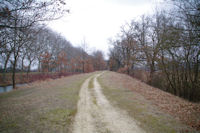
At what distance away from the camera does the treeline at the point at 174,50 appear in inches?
305

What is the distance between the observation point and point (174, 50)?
582 inches

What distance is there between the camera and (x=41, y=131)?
16.0 feet

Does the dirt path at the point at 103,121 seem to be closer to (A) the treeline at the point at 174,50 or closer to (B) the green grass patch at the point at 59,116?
(B) the green grass patch at the point at 59,116

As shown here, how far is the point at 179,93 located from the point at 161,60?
17.6ft

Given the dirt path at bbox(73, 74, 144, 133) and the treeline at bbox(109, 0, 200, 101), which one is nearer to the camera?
the dirt path at bbox(73, 74, 144, 133)

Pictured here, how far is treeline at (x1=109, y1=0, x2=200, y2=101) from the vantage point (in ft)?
25.4

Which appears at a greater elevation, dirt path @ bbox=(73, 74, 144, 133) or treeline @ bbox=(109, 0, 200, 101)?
treeline @ bbox=(109, 0, 200, 101)

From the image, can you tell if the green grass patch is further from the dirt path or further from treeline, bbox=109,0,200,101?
treeline, bbox=109,0,200,101

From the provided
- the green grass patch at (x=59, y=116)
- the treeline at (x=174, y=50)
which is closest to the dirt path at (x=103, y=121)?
the green grass patch at (x=59, y=116)

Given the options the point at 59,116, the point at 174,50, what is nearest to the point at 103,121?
the point at 59,116

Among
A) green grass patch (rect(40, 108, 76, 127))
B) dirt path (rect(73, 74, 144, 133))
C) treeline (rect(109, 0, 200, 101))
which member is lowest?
dirt path (rect(73, 74, 144, 133))

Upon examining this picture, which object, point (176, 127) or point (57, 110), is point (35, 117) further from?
point (176, 127)

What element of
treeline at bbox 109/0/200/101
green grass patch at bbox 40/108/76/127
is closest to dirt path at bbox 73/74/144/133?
green grass patch at bbox 40/108/76/127

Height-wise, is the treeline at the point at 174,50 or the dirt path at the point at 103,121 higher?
the treeline at the point at 174,50
